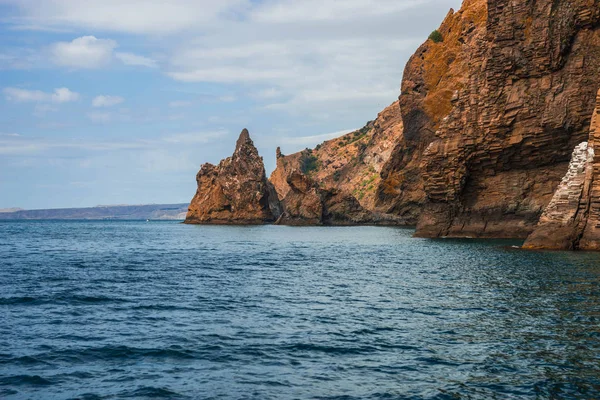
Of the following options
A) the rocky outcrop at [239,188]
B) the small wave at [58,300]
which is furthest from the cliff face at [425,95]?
the small wave at [58,300]

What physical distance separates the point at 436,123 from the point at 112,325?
91963 millimetres

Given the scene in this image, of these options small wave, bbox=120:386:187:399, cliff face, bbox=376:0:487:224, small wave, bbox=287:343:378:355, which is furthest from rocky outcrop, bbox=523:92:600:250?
cliff face, bbox=376:0:487:224

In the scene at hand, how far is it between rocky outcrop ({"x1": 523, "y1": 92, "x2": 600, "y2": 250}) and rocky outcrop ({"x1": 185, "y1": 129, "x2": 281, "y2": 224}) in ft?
376

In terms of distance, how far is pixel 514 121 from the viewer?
65.6 meters

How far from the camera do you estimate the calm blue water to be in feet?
44.9

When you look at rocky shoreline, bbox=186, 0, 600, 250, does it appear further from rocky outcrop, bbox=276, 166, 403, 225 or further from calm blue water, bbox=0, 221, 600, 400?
rocky outcrop, bbox=276, 166, 403, 225

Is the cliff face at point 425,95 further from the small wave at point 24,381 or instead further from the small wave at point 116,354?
the small wave at point 24,381

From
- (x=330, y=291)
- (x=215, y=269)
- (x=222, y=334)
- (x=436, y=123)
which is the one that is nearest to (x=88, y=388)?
(x=222, y=334)

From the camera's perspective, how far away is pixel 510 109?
6575 cm

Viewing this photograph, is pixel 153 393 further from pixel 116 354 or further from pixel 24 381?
pixel 116 354

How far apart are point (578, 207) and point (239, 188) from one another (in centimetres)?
11807

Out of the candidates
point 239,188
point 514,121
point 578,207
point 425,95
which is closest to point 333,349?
point 578,207

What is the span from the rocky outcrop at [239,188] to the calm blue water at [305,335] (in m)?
122

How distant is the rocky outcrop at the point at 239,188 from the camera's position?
518 feet
